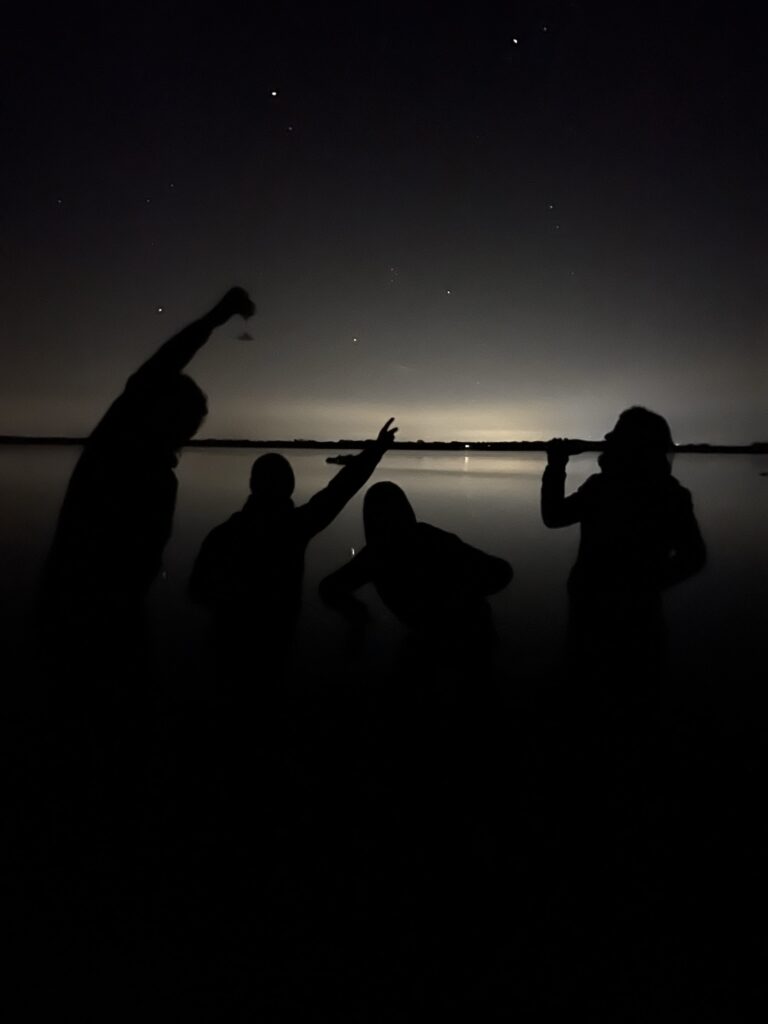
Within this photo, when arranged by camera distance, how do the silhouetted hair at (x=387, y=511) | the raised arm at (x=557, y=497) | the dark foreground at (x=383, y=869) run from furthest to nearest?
the silhouetted hair at (x=387, y=511), the raised arm at (x=557, y=497), the dark foreground at (x=383, y=869)

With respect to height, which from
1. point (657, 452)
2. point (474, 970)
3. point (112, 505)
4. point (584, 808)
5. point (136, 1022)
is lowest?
point (136, 1022)

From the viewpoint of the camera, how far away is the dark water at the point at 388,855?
875mm

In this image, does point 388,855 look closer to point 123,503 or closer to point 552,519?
point 123,503

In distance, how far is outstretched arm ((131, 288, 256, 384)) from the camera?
1.30m

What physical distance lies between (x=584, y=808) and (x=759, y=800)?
0.38 metres

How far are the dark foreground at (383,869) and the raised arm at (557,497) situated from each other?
→ 2.34ft

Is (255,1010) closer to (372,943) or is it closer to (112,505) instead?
(372,943)

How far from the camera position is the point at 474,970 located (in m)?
0.90

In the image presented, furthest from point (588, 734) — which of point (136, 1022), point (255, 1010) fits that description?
point (136, 1022)

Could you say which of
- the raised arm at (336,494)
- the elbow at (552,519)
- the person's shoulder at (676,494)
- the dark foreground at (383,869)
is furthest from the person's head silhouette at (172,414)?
the person's shoulder at (676,494)

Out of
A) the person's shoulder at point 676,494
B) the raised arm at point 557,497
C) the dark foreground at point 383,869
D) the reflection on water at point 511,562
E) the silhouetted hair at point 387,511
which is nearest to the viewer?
the dark foreground at point 383,869

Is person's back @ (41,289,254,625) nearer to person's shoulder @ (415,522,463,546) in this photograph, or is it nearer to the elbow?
person's shoulder @ (415,522,463,546)

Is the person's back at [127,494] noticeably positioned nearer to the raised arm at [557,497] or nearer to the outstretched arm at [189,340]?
the outstretched arm at [189,340]

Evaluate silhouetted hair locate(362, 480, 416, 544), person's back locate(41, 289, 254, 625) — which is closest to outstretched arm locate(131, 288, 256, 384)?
person's back locate(41, 289, 254, 625)
